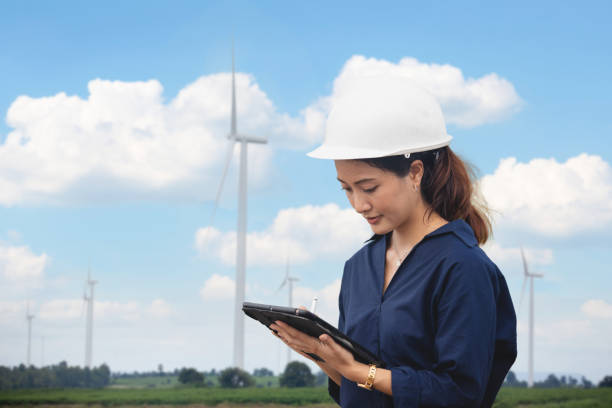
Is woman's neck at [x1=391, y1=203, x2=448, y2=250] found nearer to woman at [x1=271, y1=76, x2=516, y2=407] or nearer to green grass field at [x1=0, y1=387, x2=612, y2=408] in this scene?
woman at [x1=271, y1=76, x2=516, y2=407]

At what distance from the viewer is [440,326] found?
2.86m

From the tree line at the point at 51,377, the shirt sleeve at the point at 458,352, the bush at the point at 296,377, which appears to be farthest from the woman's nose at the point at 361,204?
the tree line at the point at 51,377

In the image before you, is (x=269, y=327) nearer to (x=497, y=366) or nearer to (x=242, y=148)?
(x=497, y=366)

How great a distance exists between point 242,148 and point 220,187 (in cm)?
534

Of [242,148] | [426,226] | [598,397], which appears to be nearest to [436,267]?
[426,226]

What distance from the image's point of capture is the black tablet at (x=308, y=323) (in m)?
2.76

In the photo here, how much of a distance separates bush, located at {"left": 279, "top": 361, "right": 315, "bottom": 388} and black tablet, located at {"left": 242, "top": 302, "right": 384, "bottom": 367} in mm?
29999

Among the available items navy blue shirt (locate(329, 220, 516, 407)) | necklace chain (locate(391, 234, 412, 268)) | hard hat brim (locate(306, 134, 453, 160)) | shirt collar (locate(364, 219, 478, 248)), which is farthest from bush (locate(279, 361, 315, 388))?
hard hat brim (locate(306, 134, 453, 160))

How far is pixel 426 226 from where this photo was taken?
10.3 feet

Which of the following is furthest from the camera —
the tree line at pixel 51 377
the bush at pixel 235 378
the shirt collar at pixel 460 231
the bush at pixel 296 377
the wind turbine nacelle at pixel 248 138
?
the tree line at pixel 51 377

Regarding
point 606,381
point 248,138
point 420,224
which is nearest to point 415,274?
point 420,224

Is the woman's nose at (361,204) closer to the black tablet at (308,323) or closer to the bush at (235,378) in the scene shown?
the black tablet at (308,323)

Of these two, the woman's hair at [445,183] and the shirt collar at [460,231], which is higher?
the woman's hair at [445,183]

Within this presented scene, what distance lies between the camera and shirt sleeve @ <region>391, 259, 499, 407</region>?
280cm
